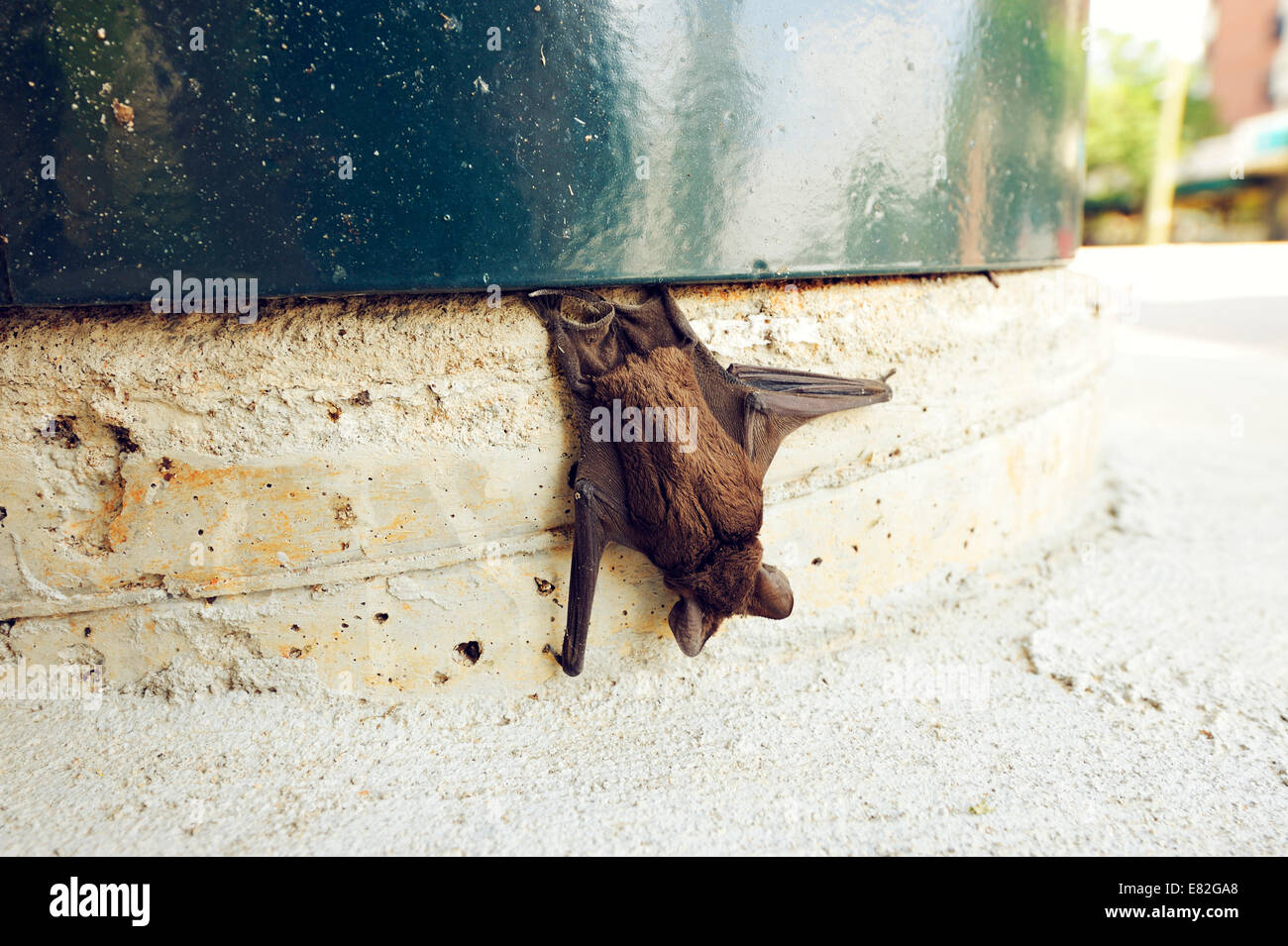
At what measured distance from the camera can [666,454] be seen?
245 cm

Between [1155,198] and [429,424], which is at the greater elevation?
[1155,198]

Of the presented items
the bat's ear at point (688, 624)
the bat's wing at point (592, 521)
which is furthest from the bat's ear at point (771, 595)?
the bat's wing at point (592, 521)

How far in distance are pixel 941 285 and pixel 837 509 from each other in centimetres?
91

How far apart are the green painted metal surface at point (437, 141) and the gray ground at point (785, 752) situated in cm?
130

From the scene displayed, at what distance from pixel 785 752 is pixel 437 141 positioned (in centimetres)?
198

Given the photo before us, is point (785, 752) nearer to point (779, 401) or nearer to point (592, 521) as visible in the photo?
point (592, 521)

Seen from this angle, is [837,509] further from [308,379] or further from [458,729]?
[308,379]

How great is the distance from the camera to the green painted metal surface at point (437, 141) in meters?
2.10

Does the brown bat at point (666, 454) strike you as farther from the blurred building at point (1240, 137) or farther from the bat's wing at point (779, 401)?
the blurred building at point (1240, 137)

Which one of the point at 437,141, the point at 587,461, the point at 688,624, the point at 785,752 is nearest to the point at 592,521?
the point at 587,461

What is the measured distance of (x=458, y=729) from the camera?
2.58m

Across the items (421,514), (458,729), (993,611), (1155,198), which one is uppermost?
(1155,198)

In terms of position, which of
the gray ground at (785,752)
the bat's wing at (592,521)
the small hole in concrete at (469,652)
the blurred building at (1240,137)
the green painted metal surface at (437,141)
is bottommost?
the gray ground at (785,752)

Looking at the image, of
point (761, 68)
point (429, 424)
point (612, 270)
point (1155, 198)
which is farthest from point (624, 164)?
point (1155, 198)
